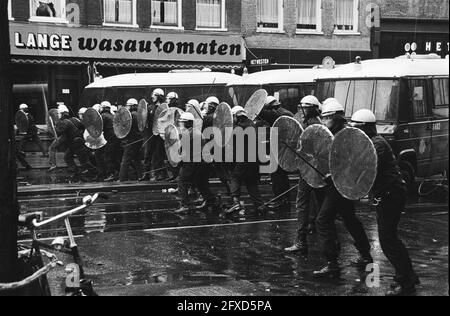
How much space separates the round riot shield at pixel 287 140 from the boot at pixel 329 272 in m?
1.72

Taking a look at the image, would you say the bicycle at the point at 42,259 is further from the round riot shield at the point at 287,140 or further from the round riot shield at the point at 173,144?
the round riot shield at the point at 173,144

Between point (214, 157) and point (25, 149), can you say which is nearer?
point (214, 157)

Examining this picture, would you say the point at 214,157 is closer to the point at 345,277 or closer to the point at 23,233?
the point at 23,233

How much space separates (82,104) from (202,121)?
9446mm

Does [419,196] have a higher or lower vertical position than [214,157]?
lower

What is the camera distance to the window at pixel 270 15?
29.6 meters

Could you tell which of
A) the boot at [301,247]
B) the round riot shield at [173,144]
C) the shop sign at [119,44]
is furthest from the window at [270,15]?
the boot at [301,247]

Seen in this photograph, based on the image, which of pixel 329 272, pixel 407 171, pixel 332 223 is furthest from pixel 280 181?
pixel 329 272

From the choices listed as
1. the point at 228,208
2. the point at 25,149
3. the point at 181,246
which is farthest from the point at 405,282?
the point at 25,149

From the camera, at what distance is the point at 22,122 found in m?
21.4

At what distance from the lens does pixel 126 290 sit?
24.5 feet

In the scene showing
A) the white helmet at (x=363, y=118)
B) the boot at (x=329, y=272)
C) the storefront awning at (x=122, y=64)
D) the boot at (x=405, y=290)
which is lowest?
the boot at (x=329, y=272)

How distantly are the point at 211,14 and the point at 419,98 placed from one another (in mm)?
16328
